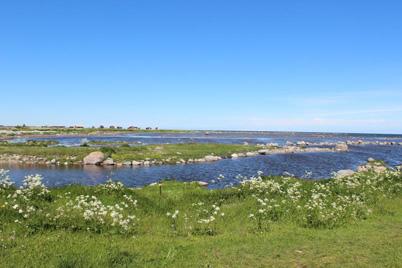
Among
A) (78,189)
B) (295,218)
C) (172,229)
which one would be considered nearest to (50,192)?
(78,189)

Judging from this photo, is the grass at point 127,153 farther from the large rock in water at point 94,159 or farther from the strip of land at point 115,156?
the large rock in water at point 94,159

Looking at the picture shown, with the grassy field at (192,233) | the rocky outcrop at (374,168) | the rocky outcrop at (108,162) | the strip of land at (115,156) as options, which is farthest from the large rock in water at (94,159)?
the grassy field at (192,233)

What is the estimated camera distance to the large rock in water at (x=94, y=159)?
58.7 metres

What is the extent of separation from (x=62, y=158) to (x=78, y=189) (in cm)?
4064

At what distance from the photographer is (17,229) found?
592 inches

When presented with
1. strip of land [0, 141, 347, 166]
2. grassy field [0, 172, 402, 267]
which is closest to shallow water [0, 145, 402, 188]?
strip of land [0, 141, 347, 166]

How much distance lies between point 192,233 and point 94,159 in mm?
44756

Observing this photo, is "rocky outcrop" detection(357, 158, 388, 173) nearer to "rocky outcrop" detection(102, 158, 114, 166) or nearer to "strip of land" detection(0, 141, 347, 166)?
"strip of land" detection(0, 141, 347, 166)

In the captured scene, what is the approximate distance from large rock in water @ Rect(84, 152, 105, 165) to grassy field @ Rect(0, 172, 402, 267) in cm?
3640

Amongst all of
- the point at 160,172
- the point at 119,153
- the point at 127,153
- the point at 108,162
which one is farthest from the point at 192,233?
the point at 127,153

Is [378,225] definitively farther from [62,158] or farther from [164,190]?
[62,158]

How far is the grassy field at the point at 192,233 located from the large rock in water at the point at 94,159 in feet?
119

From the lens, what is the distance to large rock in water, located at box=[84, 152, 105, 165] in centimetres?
5869

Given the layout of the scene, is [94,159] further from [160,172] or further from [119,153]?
[160,172]
